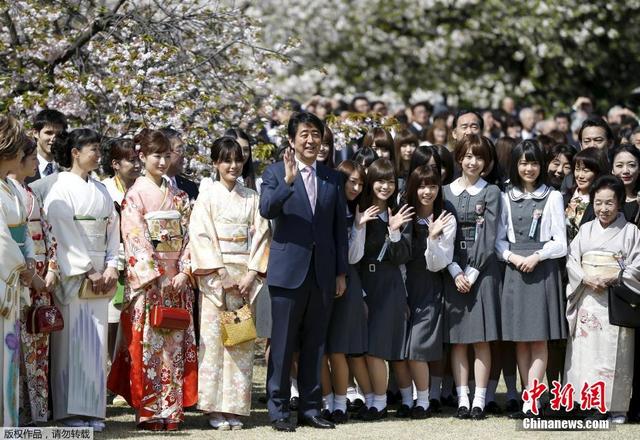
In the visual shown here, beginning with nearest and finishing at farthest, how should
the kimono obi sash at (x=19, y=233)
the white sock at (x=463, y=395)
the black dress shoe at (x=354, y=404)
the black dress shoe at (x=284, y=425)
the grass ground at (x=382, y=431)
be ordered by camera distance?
the kimono obi sash at (x=19, y=233) → the grass ground at (x=382, y=431) → the black dress shoe at (x=284, y=425) → the white sock at (x=463, y=395) → the black dress shoe at (x=354, y=404)

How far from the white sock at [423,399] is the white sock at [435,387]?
0.25m

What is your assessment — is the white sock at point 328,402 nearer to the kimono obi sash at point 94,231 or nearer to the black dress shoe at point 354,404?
the black dress shoe at point 354,404

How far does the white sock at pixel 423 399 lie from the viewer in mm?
7898

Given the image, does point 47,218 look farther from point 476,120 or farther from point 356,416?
point 476,120

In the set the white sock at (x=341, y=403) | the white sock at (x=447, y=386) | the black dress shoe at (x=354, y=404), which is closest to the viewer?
the white sock at (x=341, y=403)

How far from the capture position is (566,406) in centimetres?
773

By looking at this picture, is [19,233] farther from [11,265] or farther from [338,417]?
[338,417]

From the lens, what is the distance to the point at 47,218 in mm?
7121

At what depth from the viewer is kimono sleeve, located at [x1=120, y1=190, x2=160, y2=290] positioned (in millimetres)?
7297

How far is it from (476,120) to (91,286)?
154 inches

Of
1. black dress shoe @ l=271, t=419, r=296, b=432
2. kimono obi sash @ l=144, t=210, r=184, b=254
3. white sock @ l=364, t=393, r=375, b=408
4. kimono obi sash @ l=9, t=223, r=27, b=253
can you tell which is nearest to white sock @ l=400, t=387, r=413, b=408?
white sock @ l=364, t=393, r=375, b=408

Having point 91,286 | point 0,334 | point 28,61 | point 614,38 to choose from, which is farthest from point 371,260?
point 614,38

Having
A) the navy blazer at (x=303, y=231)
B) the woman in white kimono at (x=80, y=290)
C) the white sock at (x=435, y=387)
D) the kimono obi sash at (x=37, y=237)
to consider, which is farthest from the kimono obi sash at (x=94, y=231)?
the white sock at (x=435, y=387)

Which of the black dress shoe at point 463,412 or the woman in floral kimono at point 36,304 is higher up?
the woman in floral kimono at point 36,304
